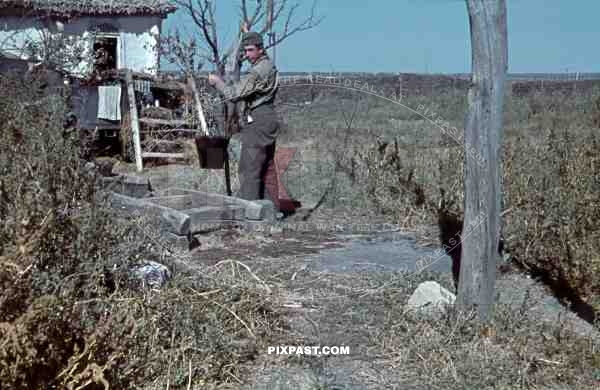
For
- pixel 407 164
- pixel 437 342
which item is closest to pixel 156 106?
pixel 407 164

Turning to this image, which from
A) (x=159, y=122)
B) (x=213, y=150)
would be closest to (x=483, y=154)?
(x=213, y=150)

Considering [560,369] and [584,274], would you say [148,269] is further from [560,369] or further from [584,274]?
[584,274]

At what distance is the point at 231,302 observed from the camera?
195 inches

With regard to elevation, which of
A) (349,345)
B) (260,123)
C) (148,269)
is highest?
(260,123)

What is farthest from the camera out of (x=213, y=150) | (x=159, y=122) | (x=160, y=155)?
(x=159, y=122)

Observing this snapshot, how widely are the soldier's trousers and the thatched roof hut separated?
38.3ft

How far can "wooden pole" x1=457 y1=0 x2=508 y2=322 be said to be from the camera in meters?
4.71

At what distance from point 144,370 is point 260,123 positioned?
4834 millimetres

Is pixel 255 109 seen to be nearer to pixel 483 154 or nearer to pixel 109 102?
pixel 483 154

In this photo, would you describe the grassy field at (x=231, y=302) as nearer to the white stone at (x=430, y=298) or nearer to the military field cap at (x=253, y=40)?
the white stone at (x=430, y=298)

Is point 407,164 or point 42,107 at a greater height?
point 42,107

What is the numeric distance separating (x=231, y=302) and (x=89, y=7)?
1704cm

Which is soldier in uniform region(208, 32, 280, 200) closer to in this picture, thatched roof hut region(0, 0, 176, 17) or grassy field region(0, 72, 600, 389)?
grassy field region(0, 72, 600, 389)

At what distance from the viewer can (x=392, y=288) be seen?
5.90m
